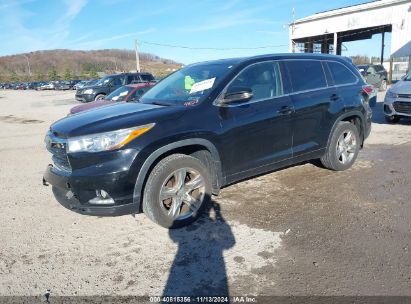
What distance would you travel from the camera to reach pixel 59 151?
12.0 ft

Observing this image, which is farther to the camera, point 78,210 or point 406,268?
point 78,210

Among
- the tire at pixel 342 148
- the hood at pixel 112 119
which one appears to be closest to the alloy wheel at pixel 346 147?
the tire at pixel 342 148

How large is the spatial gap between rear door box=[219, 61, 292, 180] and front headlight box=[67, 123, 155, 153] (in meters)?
1.13

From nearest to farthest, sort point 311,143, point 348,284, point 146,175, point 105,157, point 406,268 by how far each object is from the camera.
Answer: point 348,284 < point 406,268 < point 105,157 < point 146,175 < point 311,143

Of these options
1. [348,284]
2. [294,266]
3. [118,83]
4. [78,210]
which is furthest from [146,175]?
[118,83]

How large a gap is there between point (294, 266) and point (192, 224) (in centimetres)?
129

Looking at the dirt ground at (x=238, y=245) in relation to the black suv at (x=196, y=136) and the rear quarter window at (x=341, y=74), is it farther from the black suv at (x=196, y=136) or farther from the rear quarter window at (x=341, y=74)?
the rear quarter window at (x=341, y=74)

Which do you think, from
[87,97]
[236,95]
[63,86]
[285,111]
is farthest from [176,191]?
[63,86]

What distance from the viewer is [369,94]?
591 cm

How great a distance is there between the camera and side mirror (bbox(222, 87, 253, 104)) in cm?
399

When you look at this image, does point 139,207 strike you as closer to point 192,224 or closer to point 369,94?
point 192,224

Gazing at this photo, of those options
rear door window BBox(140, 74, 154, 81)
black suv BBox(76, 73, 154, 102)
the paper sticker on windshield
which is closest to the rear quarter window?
the paper sticker on windshield

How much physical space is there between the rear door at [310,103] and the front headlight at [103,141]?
7.64ft

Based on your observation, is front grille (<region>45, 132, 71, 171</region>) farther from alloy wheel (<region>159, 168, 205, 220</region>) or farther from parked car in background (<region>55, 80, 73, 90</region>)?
parked car in background (<region>55, 80, 73, 90</region>)
